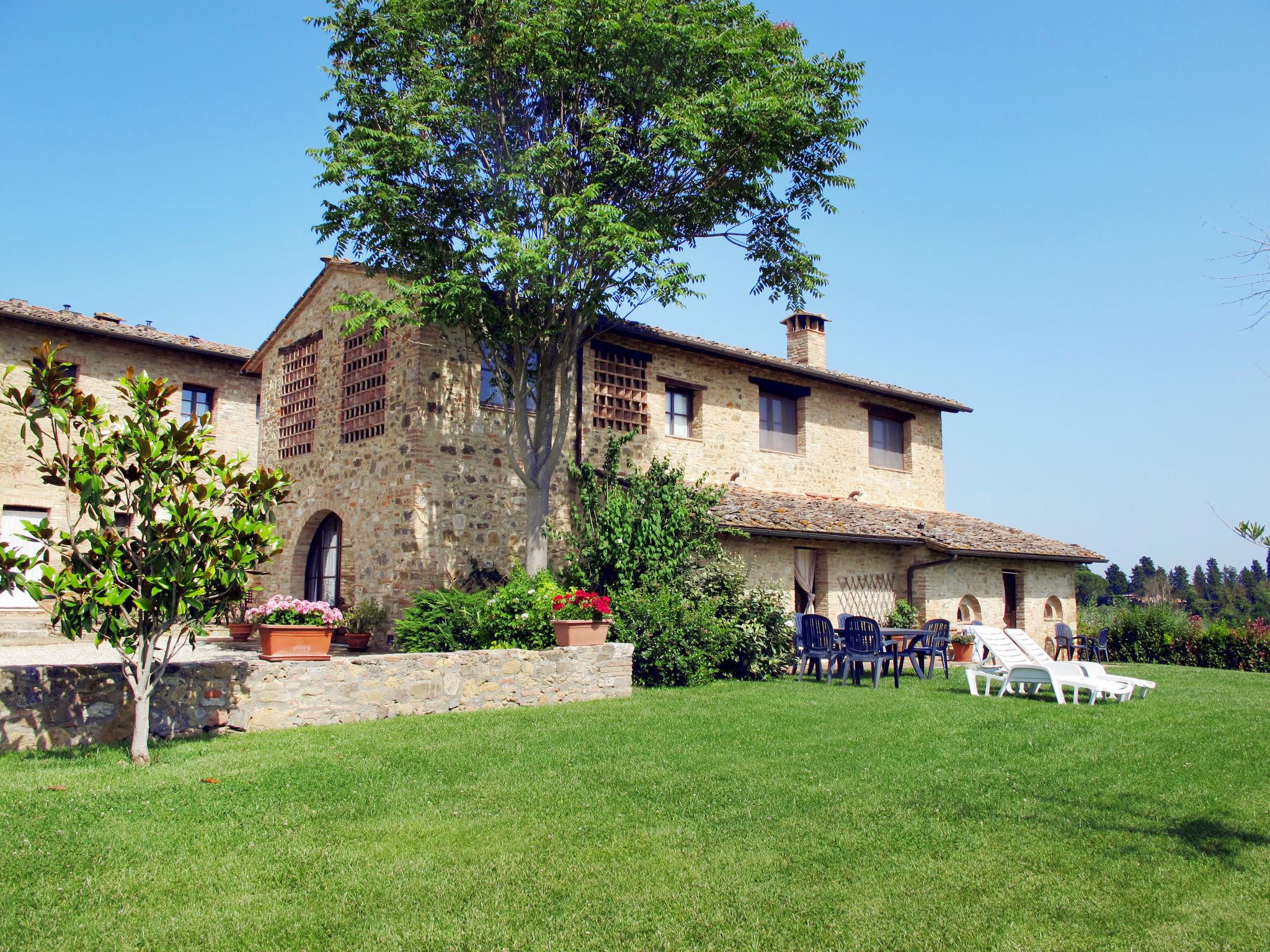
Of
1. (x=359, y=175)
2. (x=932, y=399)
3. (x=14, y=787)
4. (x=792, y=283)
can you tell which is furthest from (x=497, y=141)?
(x=932, y=399)

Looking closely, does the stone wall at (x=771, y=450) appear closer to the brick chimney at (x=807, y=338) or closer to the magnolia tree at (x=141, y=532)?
the brick chimney at (x=807, y=338)

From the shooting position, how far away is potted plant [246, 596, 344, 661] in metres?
8.48

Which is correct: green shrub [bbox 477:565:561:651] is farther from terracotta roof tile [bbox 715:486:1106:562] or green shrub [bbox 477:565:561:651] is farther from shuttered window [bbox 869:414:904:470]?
shuttered window [bbox 869:414:904:470]

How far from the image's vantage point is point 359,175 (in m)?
10.9

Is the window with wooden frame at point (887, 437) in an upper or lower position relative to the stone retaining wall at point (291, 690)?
upper

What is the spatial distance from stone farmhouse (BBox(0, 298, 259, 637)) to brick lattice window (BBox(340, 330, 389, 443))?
9.29ft

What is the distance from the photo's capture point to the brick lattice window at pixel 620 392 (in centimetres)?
1461

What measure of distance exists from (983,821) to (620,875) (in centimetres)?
231

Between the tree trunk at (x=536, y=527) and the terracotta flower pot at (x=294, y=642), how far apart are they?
3795 mm

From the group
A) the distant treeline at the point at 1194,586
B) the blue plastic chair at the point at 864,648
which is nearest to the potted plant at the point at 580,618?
the blue plastic chair at the point at 864,648

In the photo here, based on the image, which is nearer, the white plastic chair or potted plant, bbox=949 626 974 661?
the white plastic chair

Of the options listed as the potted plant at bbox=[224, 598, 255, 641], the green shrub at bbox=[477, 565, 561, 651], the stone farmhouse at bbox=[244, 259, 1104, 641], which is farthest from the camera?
the potted plant at bbox=[224, 598, 255, 641]

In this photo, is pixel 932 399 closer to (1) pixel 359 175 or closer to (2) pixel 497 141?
(2) pixel 497 141

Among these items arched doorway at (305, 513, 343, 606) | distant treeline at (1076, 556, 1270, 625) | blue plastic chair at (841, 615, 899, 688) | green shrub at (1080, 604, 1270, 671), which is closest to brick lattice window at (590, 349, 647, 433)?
arched doorway at (305, 513, 343, 606)
